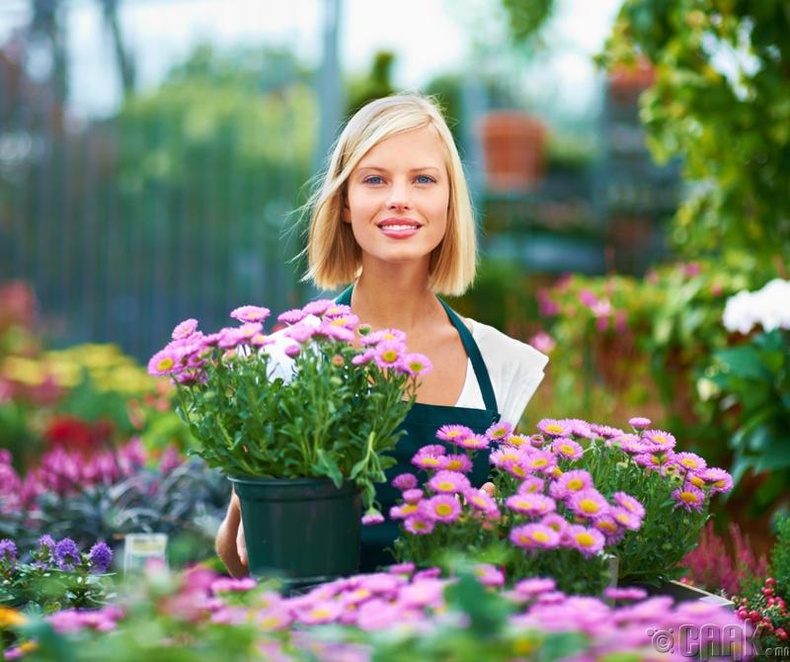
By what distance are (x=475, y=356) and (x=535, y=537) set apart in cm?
70

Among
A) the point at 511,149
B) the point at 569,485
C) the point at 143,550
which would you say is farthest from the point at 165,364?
the point at 511,149

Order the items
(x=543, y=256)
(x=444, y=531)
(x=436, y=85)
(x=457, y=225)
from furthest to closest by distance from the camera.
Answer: (x=436, y=85) → (x=543, y=256) → (x=457, y=225) → (x=444, y=531)

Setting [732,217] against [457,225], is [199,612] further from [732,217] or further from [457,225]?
[732,217]

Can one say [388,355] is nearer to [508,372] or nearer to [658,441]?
[658,441]

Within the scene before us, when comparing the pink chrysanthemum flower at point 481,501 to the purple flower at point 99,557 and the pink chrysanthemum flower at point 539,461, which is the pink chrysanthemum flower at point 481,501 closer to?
the pink chrysanthemum flower at point 539,461

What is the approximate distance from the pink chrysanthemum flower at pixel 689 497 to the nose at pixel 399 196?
65cm

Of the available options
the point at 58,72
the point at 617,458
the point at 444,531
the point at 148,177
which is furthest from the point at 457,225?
the point at 58,72

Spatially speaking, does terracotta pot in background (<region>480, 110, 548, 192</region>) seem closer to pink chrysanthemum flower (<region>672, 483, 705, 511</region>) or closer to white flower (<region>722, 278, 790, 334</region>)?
white flower (<region>722, 278, 790, 334</region>)

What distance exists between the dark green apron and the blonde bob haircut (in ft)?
0.91

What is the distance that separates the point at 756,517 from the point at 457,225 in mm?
1903

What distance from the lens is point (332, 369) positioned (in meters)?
1.42

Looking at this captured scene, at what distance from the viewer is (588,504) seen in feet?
4.46

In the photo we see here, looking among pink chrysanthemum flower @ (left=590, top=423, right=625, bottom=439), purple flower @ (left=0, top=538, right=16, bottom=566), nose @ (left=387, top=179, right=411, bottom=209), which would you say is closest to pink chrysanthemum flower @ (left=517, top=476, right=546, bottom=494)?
pink chrysanthemum flower @ (left=590, top=423, right=625, bottom=439)

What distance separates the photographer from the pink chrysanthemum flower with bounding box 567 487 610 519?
135cm
